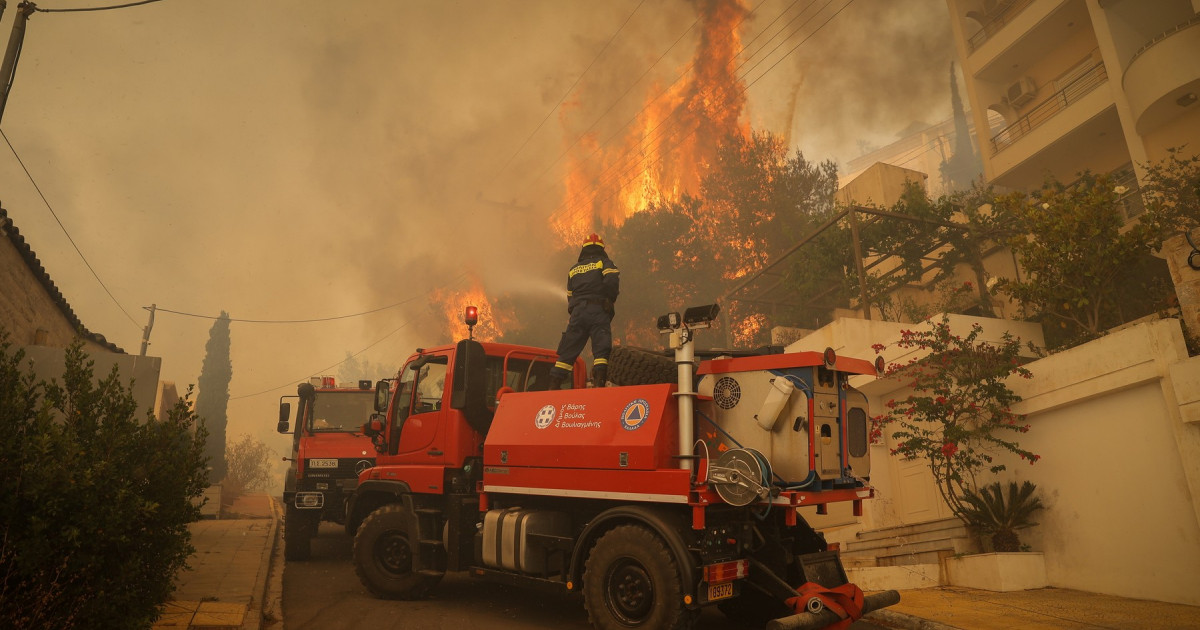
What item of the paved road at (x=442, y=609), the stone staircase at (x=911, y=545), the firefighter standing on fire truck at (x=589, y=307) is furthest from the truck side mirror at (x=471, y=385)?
the stone staircase at (x=911, y=545)

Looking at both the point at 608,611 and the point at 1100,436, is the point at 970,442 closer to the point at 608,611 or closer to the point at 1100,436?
the point at 1100,436

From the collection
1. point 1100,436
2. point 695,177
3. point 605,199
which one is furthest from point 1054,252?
point 605,199

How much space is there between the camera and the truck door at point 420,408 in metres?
7.59

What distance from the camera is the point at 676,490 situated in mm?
5004

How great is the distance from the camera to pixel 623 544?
520 cm

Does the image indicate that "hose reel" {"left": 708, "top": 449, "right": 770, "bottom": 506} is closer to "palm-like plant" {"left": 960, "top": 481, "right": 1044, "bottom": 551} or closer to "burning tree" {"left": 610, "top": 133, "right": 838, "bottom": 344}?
"palm-like plant" {"left": 960, "top": 481, "right": 1044, "bottom": 551}

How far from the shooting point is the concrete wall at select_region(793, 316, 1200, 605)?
7.45 metres

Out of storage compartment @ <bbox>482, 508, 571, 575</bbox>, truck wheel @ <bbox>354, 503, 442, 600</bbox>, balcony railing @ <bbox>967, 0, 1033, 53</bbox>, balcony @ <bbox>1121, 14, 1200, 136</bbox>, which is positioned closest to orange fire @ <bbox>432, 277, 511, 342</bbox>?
balcony railing @ <bbox>967, 0, 1033, 53</bbox>

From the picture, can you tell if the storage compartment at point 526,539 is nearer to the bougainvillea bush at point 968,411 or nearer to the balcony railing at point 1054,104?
the bougainvillea bush at point 968,411

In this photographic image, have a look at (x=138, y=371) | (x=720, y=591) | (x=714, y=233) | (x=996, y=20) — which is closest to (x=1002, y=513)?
(x=720, y=591)

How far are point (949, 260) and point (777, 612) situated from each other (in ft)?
49.2

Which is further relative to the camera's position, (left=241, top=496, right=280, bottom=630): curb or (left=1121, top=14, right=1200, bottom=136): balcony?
(left=1121, top=14, right=1200, bottom=136): balcony

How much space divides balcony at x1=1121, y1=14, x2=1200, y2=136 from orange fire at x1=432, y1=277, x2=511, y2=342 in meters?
29.7

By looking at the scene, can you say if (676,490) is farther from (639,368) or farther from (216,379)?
(216,379)
